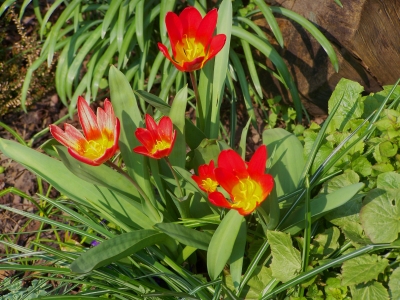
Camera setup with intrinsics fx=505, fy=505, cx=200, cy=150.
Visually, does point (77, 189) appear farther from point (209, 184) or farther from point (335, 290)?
point (335, 290)

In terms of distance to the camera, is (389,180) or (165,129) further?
(389,180)

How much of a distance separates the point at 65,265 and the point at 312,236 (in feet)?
2.66

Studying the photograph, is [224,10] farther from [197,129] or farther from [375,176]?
[375,176]

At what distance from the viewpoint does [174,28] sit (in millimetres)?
1441

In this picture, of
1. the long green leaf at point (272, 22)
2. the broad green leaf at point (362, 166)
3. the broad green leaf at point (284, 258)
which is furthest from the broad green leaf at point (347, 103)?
the broad green leaf at point (284, 258)

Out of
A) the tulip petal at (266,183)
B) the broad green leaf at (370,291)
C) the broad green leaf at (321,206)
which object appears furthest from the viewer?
the broad green leaf at (370,291)

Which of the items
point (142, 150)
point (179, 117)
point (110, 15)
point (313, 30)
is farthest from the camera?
point (110, 15)

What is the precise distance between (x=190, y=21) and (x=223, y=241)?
633mm

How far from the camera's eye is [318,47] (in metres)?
2.38

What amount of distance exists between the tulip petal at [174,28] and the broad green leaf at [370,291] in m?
0.85

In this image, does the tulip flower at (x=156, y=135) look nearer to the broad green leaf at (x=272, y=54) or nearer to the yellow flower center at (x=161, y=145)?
the yellow flower center at (x=161, y=145)

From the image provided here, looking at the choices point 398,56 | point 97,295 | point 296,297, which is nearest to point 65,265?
point 97,295

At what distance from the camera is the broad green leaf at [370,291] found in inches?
54.4

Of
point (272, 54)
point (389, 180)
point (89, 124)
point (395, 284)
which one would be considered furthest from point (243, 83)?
point (395, 284)
